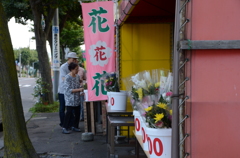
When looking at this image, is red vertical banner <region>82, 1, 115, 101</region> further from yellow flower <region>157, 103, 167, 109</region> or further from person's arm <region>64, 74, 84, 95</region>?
yellow flower <region>157, 103, 167, 109</region>

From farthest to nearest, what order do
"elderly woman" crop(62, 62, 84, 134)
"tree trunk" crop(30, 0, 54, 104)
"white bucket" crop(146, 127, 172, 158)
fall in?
"tree trunk" crop(30, 0, 54, 104) < "elderly woman" crop(62, 62, 84, 134) < "white bucket" crop(146, 127, 172, 158)

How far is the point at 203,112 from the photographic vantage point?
264 centimetres

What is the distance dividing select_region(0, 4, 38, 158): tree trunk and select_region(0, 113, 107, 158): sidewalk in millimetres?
1119

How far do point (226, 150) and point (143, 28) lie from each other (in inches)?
190

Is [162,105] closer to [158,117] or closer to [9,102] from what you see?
[158,117]

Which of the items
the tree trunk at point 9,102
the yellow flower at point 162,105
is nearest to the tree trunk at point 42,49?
the tree trunk at point 9,102

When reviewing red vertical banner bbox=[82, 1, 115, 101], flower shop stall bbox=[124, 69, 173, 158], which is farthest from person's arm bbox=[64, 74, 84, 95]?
flower shop stall bbox=[124, 69, 173, 158]

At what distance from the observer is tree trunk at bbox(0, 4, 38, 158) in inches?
210

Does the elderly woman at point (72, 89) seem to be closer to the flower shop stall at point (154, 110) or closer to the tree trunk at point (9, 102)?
the tree trunk at point (9, 102)

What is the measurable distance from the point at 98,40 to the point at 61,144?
7.80ft

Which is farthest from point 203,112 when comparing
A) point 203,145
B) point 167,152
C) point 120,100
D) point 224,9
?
point 120,100

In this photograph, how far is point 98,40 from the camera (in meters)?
7.18

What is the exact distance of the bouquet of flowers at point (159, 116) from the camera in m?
2.97

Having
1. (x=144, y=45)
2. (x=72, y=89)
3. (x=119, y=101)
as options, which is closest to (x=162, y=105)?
(x=119, y=101)
